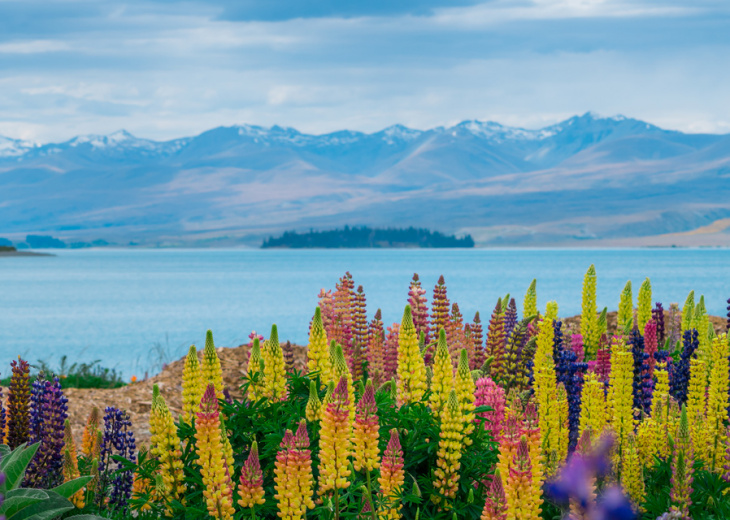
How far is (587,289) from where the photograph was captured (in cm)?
1230

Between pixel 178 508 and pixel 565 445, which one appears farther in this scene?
pixel 565 445

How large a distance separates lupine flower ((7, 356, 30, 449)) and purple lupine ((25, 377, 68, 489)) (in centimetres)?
56

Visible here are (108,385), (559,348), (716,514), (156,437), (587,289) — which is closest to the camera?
(156,437)

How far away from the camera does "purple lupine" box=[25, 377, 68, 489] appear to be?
24.2ft

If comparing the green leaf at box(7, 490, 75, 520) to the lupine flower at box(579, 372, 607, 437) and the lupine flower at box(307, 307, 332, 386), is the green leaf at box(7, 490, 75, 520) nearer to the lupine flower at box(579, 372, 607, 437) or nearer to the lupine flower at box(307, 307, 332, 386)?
the lupine flower at box(307, 307, 332, 386)

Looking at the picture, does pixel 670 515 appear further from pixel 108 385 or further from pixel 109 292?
pixel 109 292

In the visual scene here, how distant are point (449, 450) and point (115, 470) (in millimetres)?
3619

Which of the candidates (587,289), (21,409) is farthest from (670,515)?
(587,289)

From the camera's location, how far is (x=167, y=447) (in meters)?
5.95

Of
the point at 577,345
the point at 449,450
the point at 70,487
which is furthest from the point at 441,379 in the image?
the point at 577,345

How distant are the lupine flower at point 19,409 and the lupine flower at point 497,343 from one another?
5.32 m

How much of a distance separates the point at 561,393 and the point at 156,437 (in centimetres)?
344

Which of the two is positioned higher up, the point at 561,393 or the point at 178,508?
the point at 561,393

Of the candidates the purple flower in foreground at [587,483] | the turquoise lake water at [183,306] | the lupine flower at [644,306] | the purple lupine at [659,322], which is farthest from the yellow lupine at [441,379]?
the turquoise lake water at [183,306]
